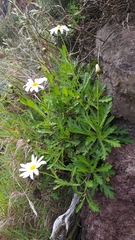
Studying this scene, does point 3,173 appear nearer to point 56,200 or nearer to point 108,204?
point 56,200

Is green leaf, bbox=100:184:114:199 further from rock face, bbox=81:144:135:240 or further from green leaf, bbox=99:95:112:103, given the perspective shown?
green leaf, bbox=99:95:112:103

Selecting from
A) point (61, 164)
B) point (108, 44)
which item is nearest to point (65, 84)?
point (108, 44)

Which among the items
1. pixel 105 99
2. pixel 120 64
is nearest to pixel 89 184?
pixel 105 99

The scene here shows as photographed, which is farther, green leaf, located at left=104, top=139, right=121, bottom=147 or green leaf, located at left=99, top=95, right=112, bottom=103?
green leaf, located at left=99, top=95, right=112, bottom=103

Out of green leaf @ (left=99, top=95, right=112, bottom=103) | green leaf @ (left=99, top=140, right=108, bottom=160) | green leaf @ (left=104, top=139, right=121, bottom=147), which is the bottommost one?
green leaf @ (left=99, top=140, right=108, bottom=160)

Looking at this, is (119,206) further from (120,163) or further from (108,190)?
(120,163)

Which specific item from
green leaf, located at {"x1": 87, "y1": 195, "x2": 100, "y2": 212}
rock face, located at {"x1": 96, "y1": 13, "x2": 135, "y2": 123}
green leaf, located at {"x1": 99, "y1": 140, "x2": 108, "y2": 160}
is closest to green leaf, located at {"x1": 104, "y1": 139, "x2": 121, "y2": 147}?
green leaf, located at {"x1": 99, "y1": 140, "x2": 108, "y2": 160}
